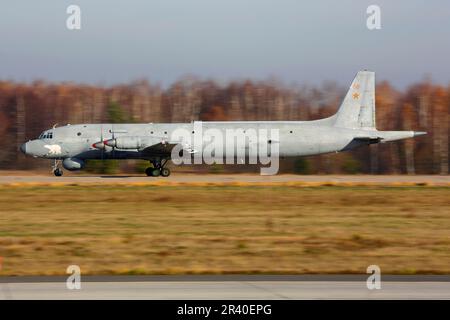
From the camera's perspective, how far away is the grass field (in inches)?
730

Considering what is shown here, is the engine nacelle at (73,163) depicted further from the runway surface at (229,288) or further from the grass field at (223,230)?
the runway surface at (229,288)

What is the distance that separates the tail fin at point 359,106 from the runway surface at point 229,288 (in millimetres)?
35799

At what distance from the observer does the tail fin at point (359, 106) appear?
51.1 metres

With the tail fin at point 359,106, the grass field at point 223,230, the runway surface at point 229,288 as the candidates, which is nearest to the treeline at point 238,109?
the tail fin at point 359,106

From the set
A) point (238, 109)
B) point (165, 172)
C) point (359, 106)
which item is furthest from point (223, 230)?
point (238, 109)

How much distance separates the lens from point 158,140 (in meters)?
47.9

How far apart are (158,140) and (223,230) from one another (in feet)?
77.9

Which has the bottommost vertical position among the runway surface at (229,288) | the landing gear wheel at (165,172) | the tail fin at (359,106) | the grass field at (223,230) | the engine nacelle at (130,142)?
the grass field at (223,230)

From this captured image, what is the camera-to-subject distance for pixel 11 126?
8644cm

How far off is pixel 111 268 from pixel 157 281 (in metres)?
2.71

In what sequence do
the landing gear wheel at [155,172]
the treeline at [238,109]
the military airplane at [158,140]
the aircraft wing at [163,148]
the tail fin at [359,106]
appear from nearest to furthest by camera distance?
the aircraft wing at [163,148], the military airplane at [158,140], the landing gear wheel at [155,172], the tail fin at [359,106], the treeline at [238,109]

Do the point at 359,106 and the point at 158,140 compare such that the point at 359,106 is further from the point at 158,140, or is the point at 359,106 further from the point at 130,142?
the point at 130,142

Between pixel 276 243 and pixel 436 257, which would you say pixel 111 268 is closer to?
pixel 276 243
